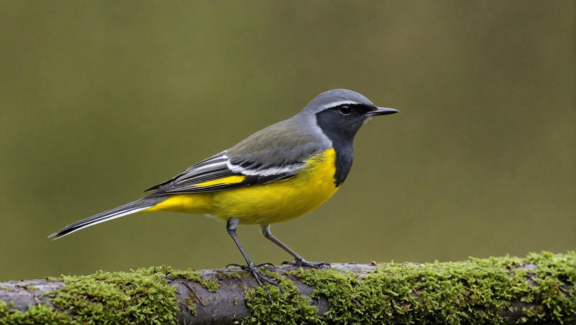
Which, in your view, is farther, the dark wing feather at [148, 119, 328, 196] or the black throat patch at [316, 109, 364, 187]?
the black throat patch at [316, 109, 364, 187]

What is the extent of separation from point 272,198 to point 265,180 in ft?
0.51

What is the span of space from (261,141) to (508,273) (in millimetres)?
2170

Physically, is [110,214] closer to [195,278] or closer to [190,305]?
[195,278]

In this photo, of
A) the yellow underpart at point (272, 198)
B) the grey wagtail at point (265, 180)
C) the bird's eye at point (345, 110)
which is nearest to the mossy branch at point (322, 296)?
the grey wagtail at point (265, 180)

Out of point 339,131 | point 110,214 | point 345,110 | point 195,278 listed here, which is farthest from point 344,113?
point 110,214

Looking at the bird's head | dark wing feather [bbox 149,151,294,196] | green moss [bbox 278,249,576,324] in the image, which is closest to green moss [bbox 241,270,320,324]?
green moss [bbox 278,249,576,324]

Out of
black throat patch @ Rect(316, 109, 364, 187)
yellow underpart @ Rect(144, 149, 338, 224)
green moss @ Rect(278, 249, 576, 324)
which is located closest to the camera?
green moss @ Rect(278, 249, 576, 324)

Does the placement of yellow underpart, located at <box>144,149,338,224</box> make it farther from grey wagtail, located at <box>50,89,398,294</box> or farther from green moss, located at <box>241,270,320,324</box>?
green moss, located at <box>241,270,320,324</box>

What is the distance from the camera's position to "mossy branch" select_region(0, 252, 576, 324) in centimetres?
264

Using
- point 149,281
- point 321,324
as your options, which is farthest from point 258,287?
point 149,281

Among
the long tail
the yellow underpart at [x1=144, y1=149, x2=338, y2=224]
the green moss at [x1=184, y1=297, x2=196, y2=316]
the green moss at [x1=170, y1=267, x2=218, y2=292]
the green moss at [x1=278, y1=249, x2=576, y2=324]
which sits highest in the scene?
the long tail

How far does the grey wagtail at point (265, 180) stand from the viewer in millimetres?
3688

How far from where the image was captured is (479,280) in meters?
3.58

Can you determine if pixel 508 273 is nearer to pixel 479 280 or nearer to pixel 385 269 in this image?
pixel 479 280
